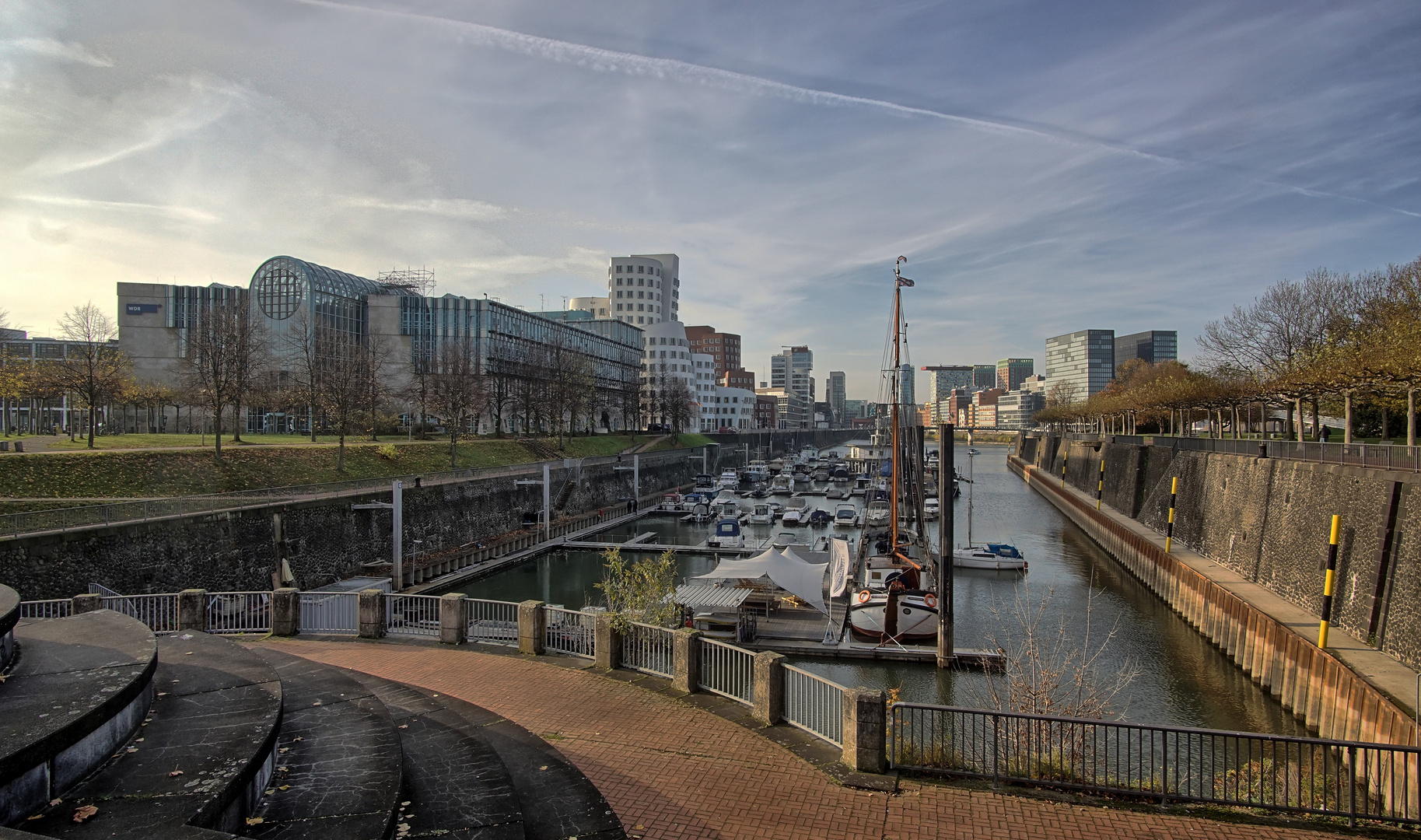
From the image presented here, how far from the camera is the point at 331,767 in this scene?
23.7 ft

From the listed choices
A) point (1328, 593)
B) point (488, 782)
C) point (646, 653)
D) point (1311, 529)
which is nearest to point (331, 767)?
point (488, 782)

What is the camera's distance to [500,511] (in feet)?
153

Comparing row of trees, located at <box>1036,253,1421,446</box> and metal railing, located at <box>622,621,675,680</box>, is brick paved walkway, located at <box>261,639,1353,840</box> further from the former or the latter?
row of trees, located at <box>1036,253,1421,446</box>

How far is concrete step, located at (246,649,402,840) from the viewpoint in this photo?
6156 mm

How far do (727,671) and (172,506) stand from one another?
24.1m

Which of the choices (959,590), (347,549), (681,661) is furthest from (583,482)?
(681,661)

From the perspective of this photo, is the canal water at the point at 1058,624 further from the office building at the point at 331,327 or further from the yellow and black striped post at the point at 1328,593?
the office building at the point at 331,327

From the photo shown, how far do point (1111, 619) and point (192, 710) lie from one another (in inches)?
1240

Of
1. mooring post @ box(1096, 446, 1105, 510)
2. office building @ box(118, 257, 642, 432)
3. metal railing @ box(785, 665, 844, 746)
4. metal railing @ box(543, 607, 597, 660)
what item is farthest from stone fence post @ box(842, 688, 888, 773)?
office building @ box(118, 257, 642, 432)

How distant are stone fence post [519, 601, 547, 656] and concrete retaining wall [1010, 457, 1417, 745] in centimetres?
1540

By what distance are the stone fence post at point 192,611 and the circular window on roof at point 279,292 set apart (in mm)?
63035

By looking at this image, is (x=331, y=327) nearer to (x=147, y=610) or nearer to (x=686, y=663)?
(x=147, y=610)

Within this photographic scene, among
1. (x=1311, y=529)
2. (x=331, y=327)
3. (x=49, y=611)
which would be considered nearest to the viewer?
(x=49, y=611)

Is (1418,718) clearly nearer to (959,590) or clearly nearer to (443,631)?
(443,631)
